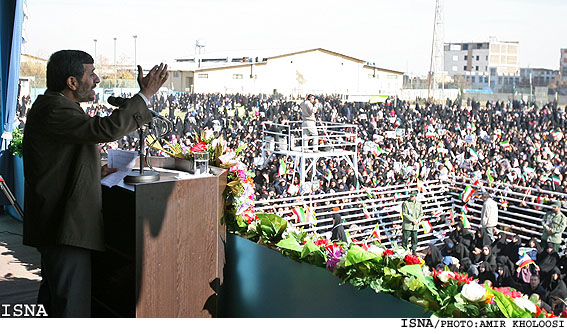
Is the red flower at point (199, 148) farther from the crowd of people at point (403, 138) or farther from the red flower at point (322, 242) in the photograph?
the crowd of people at point (403, 138)

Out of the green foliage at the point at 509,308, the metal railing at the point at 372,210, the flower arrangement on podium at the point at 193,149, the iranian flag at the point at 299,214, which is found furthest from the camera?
the metal railing at the point at 372,210

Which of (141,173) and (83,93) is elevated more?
(83,93)

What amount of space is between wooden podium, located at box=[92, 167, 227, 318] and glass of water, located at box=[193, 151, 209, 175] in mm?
67

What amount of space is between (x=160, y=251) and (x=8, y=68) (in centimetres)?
462

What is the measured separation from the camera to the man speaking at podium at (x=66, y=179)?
192 centimetres

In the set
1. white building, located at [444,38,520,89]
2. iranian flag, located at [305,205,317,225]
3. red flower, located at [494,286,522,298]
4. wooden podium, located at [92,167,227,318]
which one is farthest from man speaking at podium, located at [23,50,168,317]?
white building, located at [444,38,520,89]

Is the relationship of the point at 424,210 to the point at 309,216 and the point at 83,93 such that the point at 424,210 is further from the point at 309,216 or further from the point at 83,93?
the point at 83,93

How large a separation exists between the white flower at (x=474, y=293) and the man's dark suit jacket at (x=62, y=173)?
1129 mm

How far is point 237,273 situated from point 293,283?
38cm

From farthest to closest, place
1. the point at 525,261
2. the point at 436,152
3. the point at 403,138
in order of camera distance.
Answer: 1. the point at 403,138
2. the point at 436,152
3. the point at 525,261

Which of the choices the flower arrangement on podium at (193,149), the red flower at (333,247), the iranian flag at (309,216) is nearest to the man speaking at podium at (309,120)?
the iranian flag at (309,216)

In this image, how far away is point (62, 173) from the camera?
1949 mm

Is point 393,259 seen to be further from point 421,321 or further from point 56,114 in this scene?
point 56,114

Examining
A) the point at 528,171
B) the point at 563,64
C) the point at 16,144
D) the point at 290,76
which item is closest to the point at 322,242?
the point at 16,144
